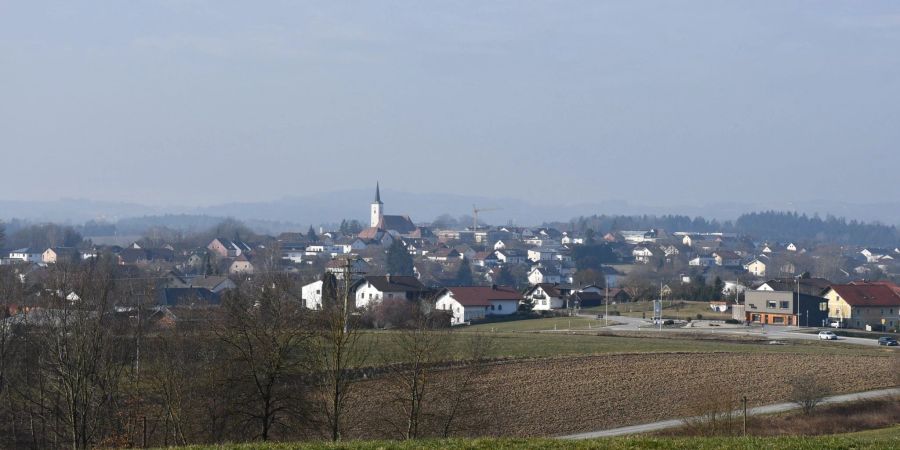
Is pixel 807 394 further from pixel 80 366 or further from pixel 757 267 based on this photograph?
pixel 757 267

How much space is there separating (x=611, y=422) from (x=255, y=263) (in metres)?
90.8

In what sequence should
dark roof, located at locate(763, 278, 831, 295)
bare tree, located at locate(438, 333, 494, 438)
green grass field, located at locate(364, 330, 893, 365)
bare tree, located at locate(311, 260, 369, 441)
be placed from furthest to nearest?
dark roof, located at locate(763, 278, 831, 295) → green grass field, located at locate(364, 330, 893, 365) → bare tree, located at locate(438, 333, 494, 438) → bare tree, located at locate(311, 260, 369, 441)

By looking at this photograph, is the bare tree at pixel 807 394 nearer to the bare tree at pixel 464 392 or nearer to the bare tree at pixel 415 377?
the bare tree at pixel 464 392

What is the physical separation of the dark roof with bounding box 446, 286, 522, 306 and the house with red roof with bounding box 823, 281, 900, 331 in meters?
19.9

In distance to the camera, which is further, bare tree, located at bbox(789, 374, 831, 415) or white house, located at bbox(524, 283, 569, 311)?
white house, located at bbox(524, 283, 569, 311)

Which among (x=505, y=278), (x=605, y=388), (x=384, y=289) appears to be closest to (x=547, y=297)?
(x=384, y=289)

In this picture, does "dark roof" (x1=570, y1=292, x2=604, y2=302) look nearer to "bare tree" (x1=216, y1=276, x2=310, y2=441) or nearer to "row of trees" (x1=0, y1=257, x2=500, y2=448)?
"row of trees" (x1=0, y1=257, x2=500, y2=448)

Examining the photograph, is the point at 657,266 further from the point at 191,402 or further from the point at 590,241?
the point at 191,402

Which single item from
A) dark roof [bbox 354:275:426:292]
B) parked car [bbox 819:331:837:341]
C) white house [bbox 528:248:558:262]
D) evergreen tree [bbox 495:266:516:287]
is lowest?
evergreen tree [bbox 495:266:516:287]

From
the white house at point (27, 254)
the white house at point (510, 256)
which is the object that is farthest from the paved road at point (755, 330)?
the white house at point (510, 256)

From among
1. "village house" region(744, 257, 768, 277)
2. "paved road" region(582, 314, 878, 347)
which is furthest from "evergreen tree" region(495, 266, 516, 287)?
"paved road" region(582, 314, 878, 347)

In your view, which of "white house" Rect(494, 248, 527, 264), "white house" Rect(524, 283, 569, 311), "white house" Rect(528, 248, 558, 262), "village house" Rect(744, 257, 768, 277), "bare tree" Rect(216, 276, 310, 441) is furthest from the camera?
"white house" Rect(528, 248, 558, 262)

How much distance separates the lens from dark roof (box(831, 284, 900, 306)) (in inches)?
2741

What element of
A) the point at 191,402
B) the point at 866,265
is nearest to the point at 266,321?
the point at 191,402
